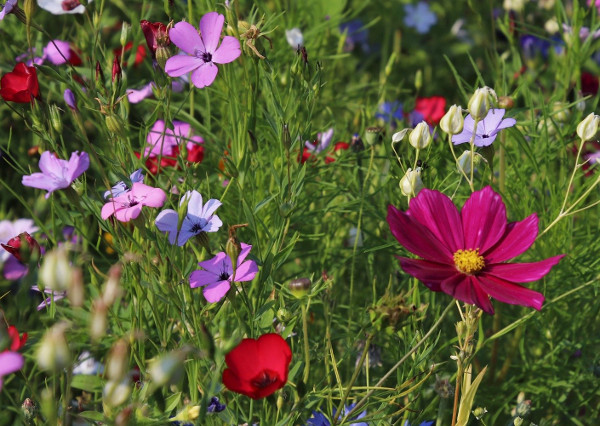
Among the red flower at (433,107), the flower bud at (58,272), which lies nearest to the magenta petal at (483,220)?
the flower bud at (58,272)

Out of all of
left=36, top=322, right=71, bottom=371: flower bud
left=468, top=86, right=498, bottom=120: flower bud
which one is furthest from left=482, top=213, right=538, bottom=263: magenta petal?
left=36, top=322, right=71, bottom=371: flower bud

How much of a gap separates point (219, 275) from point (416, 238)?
202 millimetres

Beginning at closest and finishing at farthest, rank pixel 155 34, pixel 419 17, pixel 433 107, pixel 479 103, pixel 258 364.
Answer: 1. pixel 258 364
2. pixel 479 103
3. pixel 155 34
4. pixel 433 107
5. pixel 419 17

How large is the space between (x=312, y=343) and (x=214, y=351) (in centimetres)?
35

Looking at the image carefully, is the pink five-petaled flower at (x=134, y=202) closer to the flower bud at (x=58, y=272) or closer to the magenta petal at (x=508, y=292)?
the flower bud at (x=58, y=272)

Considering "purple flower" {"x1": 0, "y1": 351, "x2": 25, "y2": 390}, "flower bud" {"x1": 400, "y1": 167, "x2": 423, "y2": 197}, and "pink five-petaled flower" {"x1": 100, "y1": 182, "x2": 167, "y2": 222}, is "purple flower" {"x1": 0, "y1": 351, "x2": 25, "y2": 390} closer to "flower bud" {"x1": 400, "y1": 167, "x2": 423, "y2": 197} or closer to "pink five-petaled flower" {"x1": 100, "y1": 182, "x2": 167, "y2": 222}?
"pink five-petaled flower" {"x1": 100, "y1": 182, "x2": 167, "y2": 222}

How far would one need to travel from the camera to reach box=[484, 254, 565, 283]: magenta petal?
2.31 ft

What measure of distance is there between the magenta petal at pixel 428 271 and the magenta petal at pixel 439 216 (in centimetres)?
3

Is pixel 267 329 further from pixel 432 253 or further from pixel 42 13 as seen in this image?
pixel 42 13

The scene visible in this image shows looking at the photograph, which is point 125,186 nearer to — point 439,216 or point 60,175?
point 60,175

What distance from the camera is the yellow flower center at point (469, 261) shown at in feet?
2.52

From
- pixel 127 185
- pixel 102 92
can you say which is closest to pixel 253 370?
pixel 127 185

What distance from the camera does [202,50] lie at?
88cm

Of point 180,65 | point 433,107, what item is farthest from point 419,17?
point 180,65
